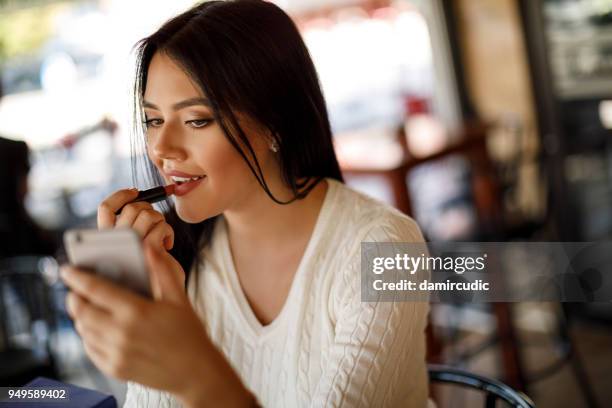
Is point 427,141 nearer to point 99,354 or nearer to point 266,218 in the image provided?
point 266,218

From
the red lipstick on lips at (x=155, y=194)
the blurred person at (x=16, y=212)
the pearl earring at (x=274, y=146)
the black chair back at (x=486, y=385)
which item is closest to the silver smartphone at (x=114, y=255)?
the red lipstick on lips at (x=155, y=194)

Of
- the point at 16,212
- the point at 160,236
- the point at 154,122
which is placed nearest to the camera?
the point at 160,236

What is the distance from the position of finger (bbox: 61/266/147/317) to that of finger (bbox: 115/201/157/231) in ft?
0.79

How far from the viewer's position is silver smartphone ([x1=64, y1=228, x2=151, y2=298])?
0.57 meters

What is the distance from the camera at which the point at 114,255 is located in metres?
0.58

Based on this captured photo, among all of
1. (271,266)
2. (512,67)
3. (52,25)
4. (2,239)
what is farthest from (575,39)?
(52,25)

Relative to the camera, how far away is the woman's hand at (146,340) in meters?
0.56

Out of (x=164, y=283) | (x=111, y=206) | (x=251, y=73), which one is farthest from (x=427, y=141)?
(x=164, y=283)

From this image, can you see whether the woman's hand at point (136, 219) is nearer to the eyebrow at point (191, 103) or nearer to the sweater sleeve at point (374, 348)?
the eyebrow at point (191, 103)

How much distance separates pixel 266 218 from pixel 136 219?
0.86 ft

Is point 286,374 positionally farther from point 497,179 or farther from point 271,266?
point 497,179

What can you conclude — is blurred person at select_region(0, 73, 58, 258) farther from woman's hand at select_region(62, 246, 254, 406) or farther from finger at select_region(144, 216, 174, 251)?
woman's hand at select_region(62, 246, 254, 406)

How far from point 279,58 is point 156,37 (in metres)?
0.18

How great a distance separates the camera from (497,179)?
7.47ft
